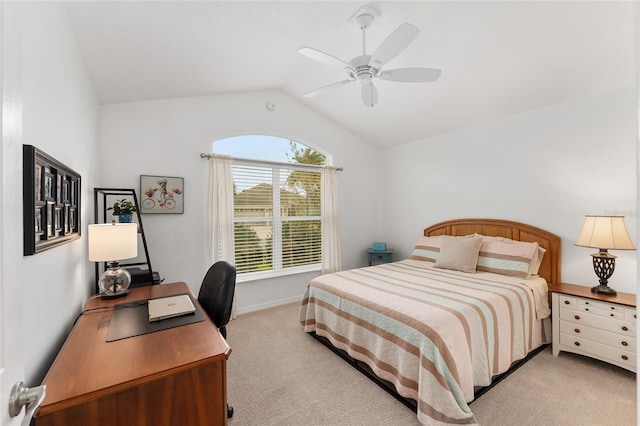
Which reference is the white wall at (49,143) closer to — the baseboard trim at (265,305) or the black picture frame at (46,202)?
the black picture frame at (46,202)

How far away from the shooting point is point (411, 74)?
6.82ft

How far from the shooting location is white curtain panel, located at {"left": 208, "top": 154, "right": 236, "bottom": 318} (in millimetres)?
3338

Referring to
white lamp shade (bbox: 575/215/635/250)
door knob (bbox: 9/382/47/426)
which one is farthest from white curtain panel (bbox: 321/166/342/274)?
door knob (bbox: 9/382/47/426)

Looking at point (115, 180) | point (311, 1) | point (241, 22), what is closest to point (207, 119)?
point (115, 180)

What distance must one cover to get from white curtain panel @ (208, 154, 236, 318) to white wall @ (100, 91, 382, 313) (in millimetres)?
91

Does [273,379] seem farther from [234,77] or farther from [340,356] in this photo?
[234,77]

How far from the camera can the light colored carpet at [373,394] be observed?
5.84 ft

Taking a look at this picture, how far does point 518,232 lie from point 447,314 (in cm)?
196

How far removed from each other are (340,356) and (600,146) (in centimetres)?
315

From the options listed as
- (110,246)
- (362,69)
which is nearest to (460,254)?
(362,69)

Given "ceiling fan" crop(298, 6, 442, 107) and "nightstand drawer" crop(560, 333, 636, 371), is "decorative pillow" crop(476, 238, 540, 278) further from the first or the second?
"ceiling fan" crop(298, 6, 442, 107)

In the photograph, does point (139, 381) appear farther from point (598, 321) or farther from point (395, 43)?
point (598, 321)

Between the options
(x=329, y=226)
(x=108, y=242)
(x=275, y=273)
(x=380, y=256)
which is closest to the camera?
(x=108, y=242)

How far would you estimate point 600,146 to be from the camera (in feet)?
8.80
